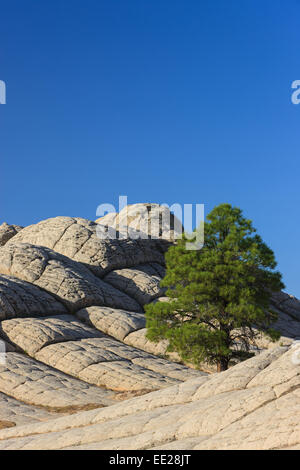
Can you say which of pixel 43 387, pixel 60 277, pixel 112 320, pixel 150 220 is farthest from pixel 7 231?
pixel 43 387

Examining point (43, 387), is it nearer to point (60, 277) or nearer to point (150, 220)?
point (60, 277)

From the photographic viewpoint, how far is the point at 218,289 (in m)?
29.7

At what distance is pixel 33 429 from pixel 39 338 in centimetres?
1613

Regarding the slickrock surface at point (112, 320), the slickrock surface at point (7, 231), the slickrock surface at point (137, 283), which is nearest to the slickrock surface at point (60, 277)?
the slickrock surface at point (137, 283)

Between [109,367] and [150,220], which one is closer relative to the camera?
[109,367]

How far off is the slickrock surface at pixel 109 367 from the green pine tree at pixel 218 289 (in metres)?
2.26

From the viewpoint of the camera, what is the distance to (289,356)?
14.2 metres

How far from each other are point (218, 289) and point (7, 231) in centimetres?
3335

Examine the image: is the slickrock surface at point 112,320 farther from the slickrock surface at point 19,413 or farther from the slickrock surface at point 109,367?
the slickrock surface at point 19,413

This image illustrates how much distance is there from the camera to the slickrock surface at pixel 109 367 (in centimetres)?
1224

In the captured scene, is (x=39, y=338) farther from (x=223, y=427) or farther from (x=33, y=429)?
(x=223, y=427)

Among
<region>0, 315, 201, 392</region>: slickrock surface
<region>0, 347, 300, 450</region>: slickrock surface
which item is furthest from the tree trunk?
<region>0, 347, 300, 450</region>: slickrock surface

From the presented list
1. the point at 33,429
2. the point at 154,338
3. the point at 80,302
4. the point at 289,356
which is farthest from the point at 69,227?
the point at 289,356

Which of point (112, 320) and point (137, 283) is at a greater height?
point (137, 283)
